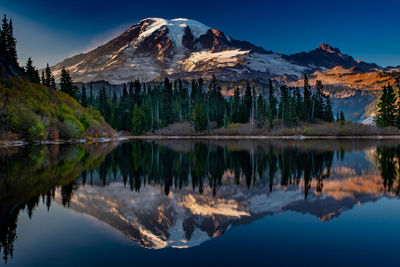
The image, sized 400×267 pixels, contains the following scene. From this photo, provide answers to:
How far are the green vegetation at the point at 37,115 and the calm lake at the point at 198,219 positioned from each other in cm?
3529

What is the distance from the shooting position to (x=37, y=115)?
184 ft

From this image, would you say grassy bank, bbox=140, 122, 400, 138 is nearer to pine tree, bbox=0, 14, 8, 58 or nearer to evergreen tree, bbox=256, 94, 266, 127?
evergreen tree, bbox=256, 94, 266, 127

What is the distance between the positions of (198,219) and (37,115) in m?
51.9

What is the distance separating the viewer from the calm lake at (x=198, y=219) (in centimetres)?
827

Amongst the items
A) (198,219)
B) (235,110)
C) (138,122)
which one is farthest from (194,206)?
(235,110)

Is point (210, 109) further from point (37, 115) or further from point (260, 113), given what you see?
point (37, 115)

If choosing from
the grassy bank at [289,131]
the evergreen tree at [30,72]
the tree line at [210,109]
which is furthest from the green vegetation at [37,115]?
the grassy bank at [289,131]

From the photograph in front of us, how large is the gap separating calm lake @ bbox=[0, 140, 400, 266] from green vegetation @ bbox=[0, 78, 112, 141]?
1390 inches

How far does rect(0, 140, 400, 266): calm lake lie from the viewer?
8.27 m

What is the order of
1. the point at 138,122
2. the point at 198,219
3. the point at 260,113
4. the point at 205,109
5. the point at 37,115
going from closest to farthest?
the point at 198,219, the point at 37,115, the point at 260,113, the point at 138,122, the point at 205,109

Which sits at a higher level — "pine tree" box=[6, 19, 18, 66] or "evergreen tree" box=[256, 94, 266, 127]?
"pine tree" box=[6, 19, 18, 66]

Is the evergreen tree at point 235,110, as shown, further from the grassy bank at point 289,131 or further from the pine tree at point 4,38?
the pine tree at point 4,38

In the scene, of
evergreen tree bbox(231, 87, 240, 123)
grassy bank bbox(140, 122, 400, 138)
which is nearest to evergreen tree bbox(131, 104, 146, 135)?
grassy bank bbox(140, 122, 400, 138)

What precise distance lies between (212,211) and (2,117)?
158ft
